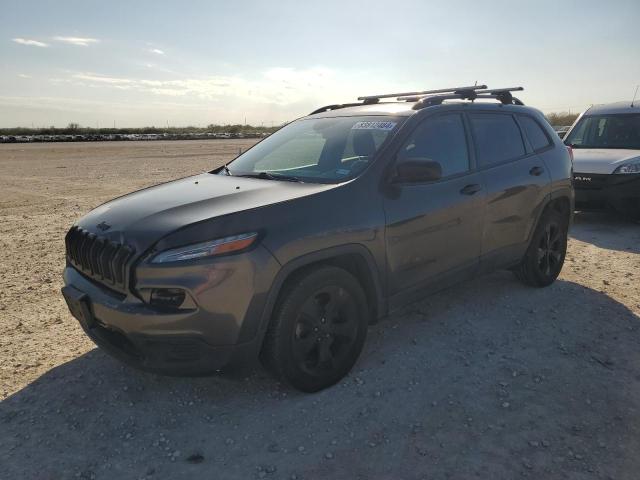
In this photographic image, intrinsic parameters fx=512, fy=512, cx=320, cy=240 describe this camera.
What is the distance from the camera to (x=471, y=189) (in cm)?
407

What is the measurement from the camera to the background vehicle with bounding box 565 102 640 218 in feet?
25.1

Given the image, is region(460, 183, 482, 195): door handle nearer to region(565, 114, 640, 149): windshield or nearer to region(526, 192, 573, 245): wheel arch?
region(526, 192, 573, 245): wheel arch

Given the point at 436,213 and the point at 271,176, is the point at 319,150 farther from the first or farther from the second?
the point at 436,213

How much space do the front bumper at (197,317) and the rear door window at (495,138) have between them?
237cm

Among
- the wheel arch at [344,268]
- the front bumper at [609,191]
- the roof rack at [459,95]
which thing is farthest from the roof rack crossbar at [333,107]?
the front bumper at [609,191]

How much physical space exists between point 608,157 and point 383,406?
6.73m

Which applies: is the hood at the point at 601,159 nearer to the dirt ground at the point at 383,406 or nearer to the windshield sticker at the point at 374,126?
the dirt ground at the point at 383,406

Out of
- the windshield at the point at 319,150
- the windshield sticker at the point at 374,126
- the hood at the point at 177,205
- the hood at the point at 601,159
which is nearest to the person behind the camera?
the hood at the point at 177,205

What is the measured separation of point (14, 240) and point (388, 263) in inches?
234

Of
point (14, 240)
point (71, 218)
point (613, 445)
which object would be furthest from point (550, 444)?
point (71, 218)

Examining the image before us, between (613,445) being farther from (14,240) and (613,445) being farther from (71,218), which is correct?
(71,218)

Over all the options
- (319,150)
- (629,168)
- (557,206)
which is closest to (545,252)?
(557,206)

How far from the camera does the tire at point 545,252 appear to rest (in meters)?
4.98

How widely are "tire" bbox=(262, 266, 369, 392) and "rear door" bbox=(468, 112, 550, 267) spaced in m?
1.56
